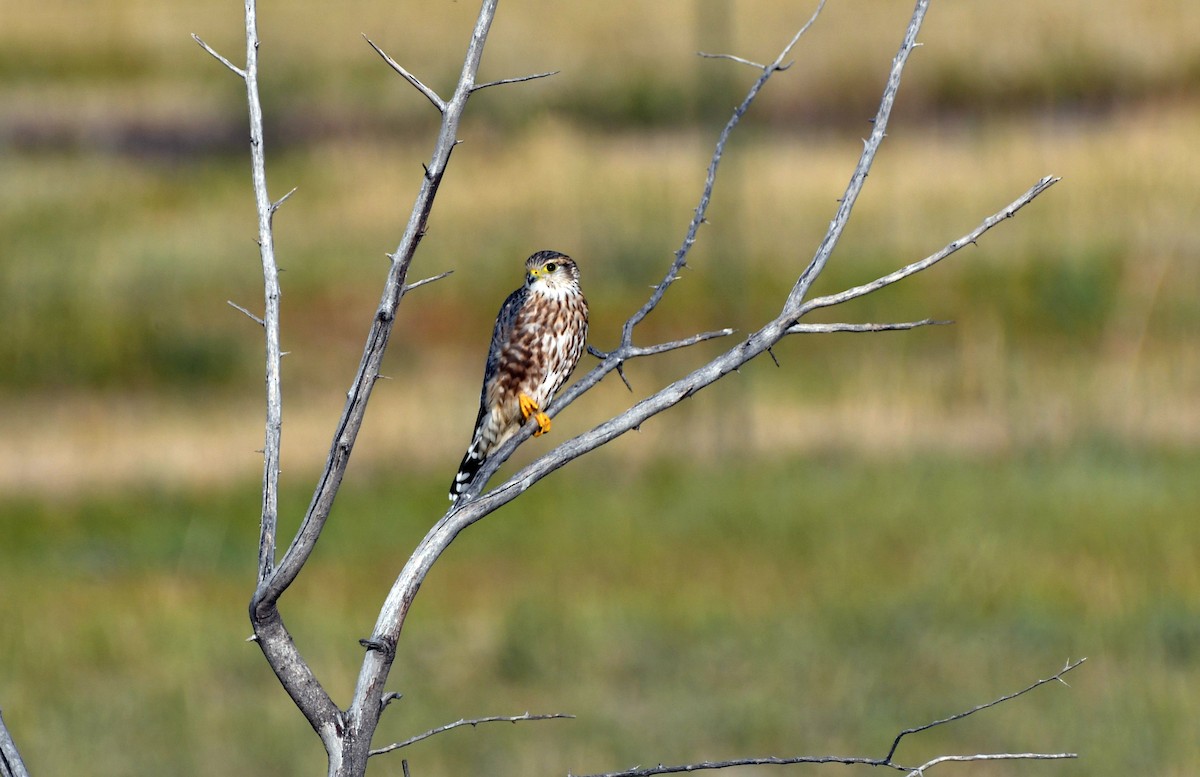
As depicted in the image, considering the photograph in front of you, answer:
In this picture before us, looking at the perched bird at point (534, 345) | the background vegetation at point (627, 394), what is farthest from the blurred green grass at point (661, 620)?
the perched bird at point (534, 345)

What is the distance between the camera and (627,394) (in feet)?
68.4

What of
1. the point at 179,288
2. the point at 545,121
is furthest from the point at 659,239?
the point at 179,288

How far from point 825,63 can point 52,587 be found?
50.5 ft

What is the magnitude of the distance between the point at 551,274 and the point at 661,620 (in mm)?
7658

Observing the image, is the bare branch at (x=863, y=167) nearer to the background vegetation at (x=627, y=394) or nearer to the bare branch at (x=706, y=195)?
the bare branch at (x=706, y=195)

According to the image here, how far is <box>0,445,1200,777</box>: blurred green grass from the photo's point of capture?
1048 centimetres

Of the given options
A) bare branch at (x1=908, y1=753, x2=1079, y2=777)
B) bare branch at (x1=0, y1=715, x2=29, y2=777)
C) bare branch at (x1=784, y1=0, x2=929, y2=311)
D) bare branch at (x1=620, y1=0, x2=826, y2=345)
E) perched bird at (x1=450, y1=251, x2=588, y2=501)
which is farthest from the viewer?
perched bird at (x1=450, y1=251, x2=588, y2=501)

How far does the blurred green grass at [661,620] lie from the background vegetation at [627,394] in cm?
5

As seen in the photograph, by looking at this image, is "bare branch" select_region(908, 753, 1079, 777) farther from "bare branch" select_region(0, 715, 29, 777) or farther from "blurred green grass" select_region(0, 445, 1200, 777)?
"blurred green grass" select_region(0, 445, 1200, 777)

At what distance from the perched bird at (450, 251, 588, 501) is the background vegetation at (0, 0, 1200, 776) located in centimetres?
441

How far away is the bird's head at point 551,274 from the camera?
588 cm

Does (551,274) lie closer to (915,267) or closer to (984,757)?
(915,267)

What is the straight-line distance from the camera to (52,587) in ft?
47.8

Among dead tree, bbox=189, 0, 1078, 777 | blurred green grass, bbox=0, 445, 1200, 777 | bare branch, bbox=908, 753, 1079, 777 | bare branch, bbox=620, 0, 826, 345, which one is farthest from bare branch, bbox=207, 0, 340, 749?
blurred green grass, bbox=0, 445, 1200, 777
